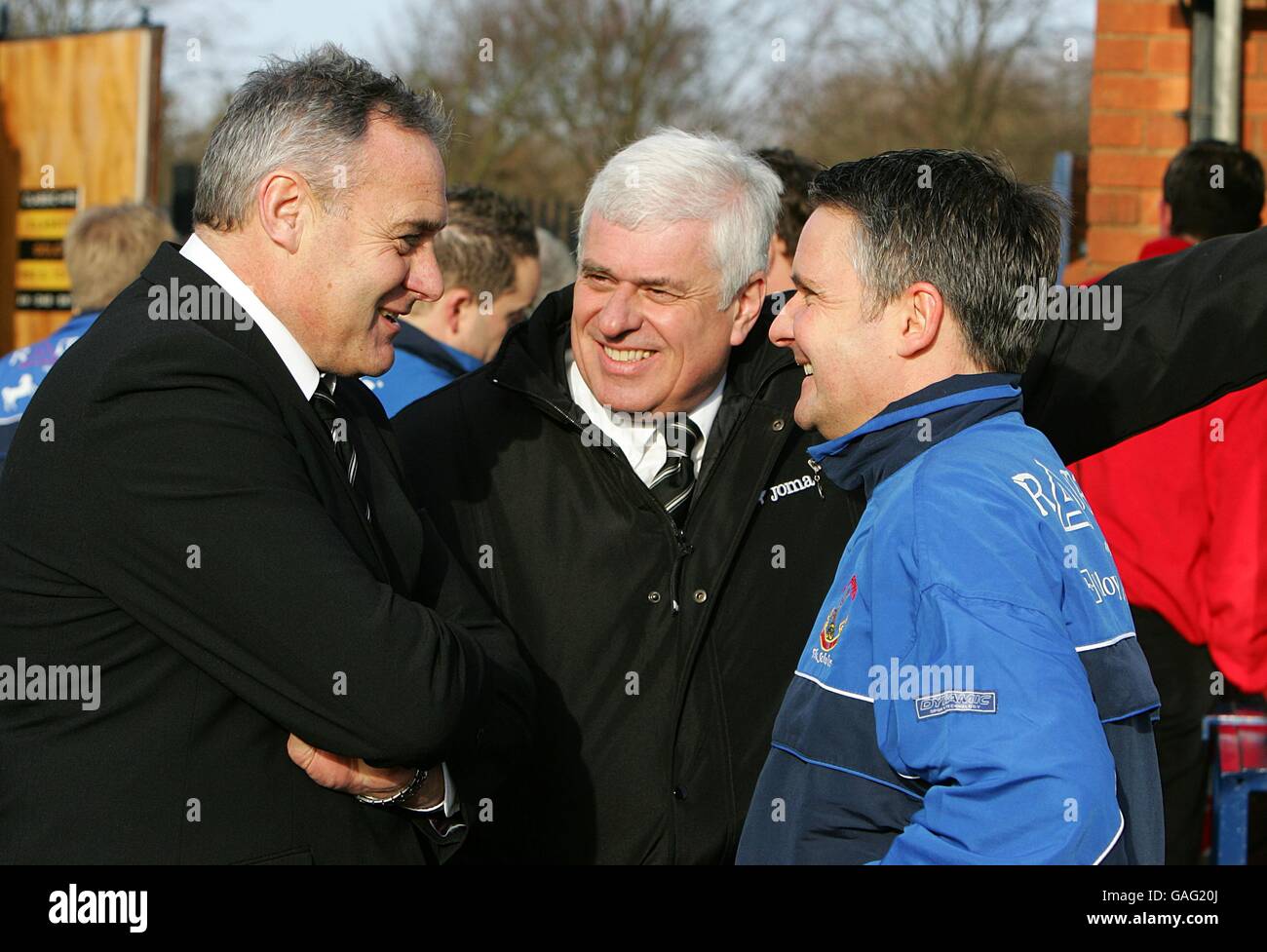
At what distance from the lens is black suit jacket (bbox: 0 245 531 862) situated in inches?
80.5

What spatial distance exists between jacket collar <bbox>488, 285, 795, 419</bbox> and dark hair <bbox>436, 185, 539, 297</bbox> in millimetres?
1615

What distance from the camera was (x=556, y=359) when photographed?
3.17m

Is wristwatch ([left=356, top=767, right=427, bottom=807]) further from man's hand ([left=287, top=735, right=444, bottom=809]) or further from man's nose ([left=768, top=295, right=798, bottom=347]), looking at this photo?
man's nose ([left=768, top=295, right=798, bottom=347])

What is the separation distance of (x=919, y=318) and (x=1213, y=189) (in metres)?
2.78

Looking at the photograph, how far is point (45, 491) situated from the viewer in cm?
207

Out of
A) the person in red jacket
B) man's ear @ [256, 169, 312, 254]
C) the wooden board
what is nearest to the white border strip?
man's ear @ [256, 169, 312, 254]

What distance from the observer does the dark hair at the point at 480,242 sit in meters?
4.88

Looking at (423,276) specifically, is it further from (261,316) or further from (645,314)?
(645,314)

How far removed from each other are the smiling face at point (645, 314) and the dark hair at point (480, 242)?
1.80 m

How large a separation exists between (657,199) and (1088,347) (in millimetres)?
935
